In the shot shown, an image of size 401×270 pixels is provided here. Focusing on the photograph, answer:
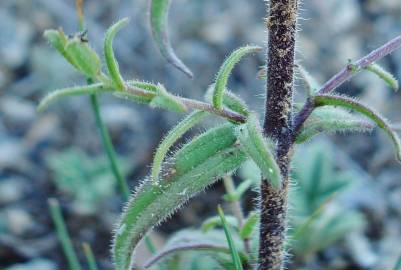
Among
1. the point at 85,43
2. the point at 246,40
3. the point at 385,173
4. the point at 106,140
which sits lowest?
the point at 85,43

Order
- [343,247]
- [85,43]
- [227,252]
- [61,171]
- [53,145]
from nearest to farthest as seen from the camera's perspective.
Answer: [85,43] → [227,252] → [343,247] → [61,171] → [53,145]

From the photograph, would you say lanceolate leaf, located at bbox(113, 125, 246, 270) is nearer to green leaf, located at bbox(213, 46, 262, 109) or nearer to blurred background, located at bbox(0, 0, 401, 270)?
green leaf, located at bbox(213, 46, 262, 109)

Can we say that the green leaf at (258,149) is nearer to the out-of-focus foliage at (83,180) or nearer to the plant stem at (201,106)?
the plant stem at (201,106)

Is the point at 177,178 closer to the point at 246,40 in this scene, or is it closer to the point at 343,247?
the point at 343,247

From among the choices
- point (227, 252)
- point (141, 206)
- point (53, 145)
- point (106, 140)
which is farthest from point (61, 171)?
Result: point (141, 206)

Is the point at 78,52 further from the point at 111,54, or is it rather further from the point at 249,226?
the point at 249,226

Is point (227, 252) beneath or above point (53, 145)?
beneath

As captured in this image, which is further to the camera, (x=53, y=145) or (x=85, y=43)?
(x=53, y=145)

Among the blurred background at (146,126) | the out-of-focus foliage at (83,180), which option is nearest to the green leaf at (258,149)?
the blurred background at (146,126)
